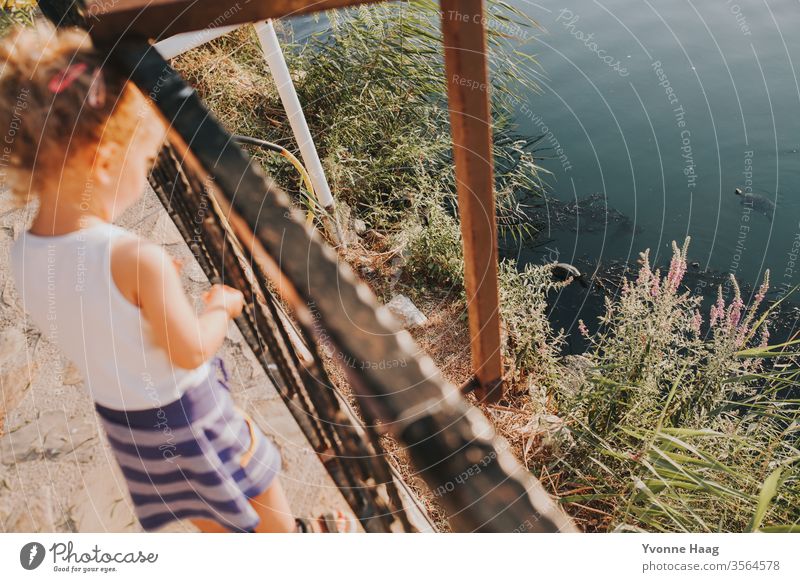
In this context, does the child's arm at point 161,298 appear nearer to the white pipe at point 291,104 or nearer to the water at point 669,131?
the white pipe at point 291,104

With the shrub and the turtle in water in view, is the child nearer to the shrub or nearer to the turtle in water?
the shrub

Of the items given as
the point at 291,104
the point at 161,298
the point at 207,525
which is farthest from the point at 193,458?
the point at 291,104

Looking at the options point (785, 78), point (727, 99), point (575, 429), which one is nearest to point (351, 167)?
point (575, 429)

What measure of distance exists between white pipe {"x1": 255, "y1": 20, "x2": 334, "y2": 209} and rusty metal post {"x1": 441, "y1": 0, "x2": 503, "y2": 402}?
3.44 feet

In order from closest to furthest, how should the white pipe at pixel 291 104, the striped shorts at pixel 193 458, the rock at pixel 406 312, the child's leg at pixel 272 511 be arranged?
the striped shorts at pixel 193 458, the child's leg at pixel 272 511, the white pipe at pixel 291 104, the rock at pixel 406 312

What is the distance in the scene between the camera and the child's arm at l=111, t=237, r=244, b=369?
58 cm

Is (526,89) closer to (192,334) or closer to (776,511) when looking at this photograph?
(776,511)

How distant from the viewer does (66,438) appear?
1155mm

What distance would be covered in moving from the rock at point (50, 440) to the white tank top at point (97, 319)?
0.53m

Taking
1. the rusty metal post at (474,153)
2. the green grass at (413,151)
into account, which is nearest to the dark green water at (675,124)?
the green grass at (413,151)

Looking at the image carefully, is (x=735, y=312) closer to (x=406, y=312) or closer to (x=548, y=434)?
(x=548, y=434)

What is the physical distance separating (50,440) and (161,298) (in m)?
0.88

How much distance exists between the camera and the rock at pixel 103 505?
102cm
